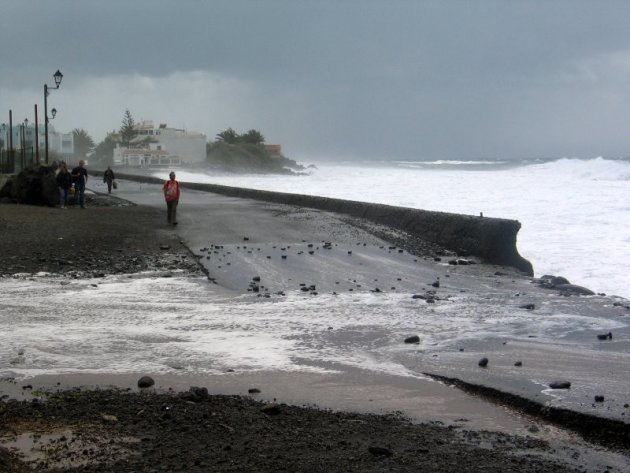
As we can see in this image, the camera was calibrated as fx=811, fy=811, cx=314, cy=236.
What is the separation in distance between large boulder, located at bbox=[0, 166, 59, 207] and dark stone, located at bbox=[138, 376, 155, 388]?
1670cm

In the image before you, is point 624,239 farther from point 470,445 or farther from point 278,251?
point 470,445

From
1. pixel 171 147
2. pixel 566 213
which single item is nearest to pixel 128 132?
pixel 171 147

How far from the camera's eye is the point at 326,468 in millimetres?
3953

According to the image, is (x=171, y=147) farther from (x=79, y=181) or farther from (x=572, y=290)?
(x=572, y=290)

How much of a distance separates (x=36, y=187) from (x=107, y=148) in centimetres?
13084

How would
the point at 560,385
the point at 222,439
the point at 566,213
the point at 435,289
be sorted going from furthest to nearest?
1. the point at 566,213
2. the point at 435,289
3. the point at 560,385
4. the point at 222,439

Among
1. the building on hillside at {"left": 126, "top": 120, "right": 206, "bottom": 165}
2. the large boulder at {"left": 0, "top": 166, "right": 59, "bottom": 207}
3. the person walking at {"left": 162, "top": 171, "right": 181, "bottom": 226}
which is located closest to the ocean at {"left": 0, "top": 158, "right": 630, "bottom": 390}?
the person walking at {"left": 162, "top": 171, "right": 181, "bottom": 226}

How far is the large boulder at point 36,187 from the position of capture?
2123 centimetres

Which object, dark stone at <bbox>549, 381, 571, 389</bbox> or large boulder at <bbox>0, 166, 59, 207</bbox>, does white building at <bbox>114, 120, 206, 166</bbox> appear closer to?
large boulder at <bbox>0, 166, 59, 207</bbox>

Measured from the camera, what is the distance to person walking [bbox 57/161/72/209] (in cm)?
2050

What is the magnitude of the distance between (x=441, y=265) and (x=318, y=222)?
4776 mm

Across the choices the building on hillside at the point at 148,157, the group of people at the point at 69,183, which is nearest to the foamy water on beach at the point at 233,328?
the group of people at the point at 69,183

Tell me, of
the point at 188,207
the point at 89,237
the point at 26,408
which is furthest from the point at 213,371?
the point at 188,207

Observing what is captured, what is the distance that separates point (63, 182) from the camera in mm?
20688
